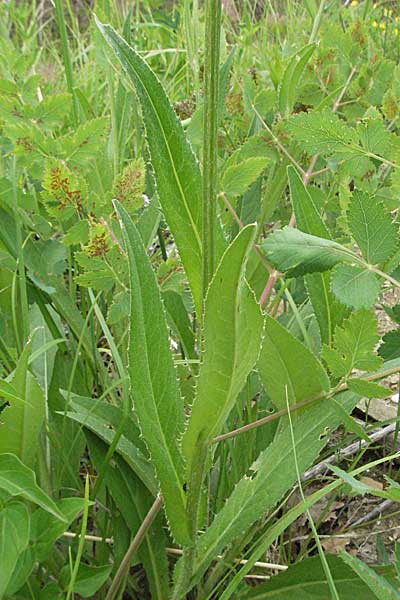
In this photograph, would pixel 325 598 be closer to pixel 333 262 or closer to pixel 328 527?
pixel 328 527

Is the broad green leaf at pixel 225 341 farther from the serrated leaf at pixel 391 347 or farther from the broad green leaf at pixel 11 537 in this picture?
the serrated leaf at pixel 391 347

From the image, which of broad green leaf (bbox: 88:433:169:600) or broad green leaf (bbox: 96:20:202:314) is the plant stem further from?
→ broad green leaf (bbox: 96:20:202:314)

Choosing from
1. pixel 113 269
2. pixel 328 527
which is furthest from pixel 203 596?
pixel 113 269

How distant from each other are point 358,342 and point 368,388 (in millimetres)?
48

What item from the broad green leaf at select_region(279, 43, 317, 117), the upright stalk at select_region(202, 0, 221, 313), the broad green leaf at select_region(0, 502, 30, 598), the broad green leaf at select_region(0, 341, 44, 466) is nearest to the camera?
the upright stalk at select_region(202, 0, 221, 313)

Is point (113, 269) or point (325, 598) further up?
point (113, 269)

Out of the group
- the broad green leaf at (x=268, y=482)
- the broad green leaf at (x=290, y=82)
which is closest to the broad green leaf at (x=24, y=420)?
the broad green leaf at (x=268, y=482)

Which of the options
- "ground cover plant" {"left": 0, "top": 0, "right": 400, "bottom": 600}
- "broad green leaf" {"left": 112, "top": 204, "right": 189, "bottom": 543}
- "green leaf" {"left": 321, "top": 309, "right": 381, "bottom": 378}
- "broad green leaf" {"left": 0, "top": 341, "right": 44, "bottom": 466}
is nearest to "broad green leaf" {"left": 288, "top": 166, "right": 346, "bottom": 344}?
"ground cover plant" {"left": 0, "top": 0, "right": 400, "bottom": 600}

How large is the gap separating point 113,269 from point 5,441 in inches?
9.7

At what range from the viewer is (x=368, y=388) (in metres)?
0.69

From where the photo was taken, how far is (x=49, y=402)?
93 centimetres

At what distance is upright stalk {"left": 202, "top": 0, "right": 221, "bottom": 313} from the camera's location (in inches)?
18.9

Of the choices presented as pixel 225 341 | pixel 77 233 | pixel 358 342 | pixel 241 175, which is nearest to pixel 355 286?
pixel 358 342

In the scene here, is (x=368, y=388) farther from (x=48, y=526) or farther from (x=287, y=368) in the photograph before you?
(x=48, y=526)
